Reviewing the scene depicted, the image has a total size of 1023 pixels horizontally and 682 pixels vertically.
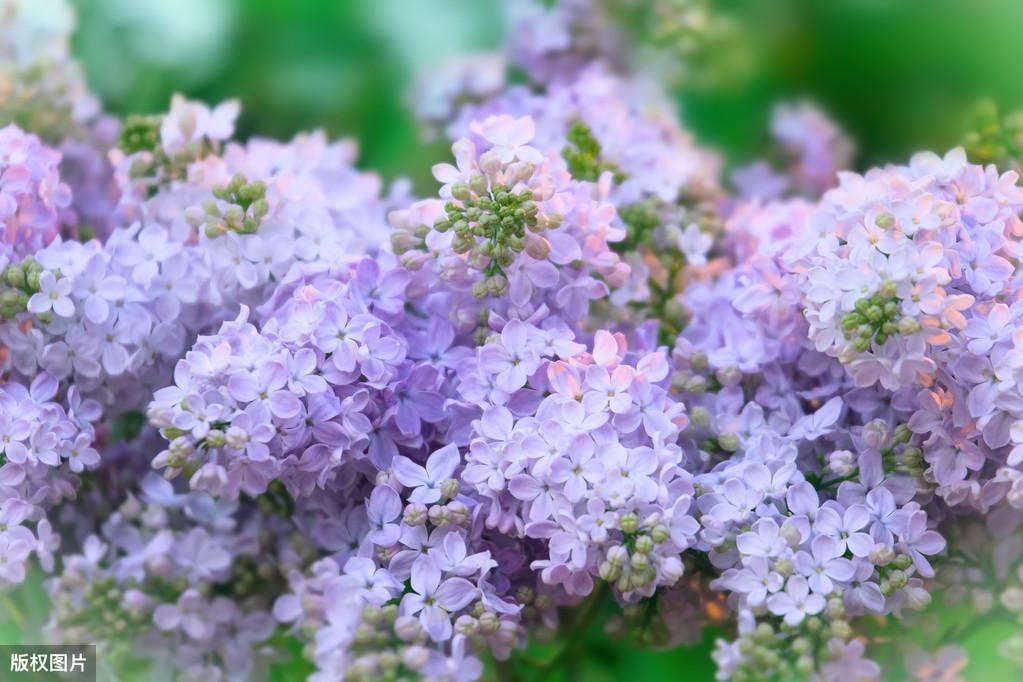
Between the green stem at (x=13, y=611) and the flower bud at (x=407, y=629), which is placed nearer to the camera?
the flower bud at (x=407, y=629)

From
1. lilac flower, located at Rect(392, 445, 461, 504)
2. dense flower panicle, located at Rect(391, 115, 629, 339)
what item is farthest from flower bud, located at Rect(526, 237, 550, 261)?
lilac flower, located at Rect(392, 445, 461, 504)

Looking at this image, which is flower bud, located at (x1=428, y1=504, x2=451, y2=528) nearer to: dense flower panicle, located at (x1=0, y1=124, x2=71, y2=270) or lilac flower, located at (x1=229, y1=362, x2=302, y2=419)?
lilac flower, located at (x1=229, y1=362, x2=302, y2=419)

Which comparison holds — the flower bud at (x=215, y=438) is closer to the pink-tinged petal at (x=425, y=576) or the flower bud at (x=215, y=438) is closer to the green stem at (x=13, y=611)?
the pink-tinged petal at (x=425, y=576)

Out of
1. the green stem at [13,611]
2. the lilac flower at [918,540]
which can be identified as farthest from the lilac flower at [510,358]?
the green stem at [13,611]

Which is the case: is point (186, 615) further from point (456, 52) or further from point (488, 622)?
point (456, 52)

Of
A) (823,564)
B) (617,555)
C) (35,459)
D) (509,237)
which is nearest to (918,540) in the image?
(823,564)

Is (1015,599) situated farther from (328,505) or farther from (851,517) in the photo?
(328,505)

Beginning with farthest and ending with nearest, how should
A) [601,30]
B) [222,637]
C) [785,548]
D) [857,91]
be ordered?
[857,91], [601,30], [222,637], [785,548]

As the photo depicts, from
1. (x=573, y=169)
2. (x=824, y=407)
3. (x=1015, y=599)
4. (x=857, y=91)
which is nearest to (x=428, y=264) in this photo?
(x=573, y=169)
